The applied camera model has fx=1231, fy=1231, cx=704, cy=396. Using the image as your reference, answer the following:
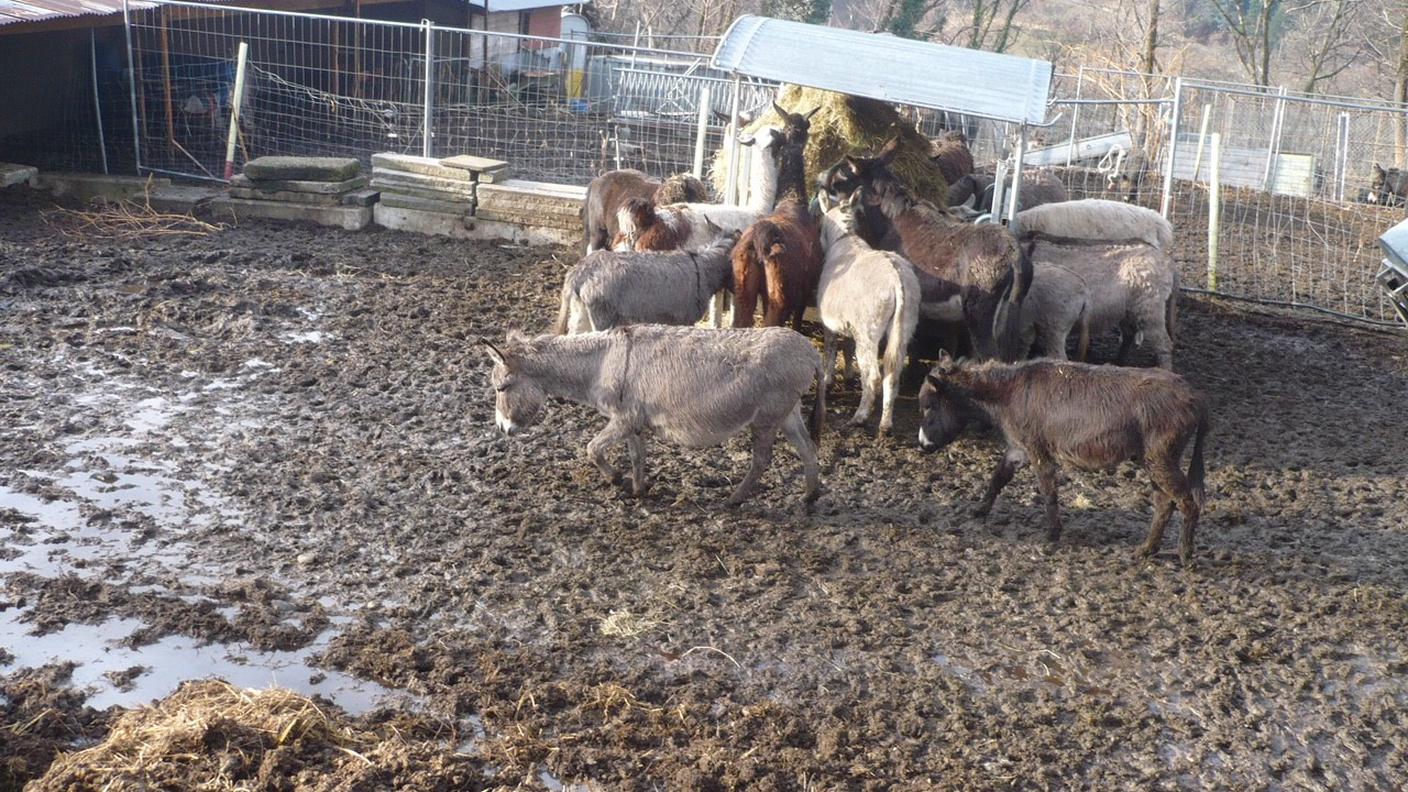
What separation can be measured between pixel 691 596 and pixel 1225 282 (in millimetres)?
8757

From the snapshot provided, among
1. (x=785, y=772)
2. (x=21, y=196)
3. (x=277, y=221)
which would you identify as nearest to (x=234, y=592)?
(x=785, y=772)

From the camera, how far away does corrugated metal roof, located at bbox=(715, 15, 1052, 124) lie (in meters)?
8.52

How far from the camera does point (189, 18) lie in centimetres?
1423

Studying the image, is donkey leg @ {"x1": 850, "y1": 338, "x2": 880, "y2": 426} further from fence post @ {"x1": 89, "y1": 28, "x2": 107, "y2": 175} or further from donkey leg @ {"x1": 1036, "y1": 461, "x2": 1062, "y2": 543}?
fence post @ {"x1": 89, "y1": 28, "x2": 107, "y2": 175}

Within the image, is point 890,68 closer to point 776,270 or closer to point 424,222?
point 776,270

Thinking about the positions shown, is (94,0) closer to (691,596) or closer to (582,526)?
(582,526)

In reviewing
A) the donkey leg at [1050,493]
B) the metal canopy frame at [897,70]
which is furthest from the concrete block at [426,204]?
the donkey leg at [1050,493]

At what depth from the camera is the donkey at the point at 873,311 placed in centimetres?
759

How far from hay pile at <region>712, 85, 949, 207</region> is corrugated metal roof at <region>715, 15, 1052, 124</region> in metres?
0.70

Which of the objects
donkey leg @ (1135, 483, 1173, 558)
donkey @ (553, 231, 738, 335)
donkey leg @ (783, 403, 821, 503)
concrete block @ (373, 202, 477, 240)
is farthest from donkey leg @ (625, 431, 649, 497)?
concrete block @ (373, 202, 477, 240)

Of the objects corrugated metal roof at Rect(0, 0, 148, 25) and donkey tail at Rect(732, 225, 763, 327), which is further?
corrugated metal roof at Rect(0, 0, 148, 25)

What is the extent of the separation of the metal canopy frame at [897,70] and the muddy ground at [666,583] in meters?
2.18

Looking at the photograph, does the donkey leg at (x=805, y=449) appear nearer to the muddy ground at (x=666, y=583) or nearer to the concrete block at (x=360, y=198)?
the muddy ground at (x=666, y=583)

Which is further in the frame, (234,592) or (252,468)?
(252,468)
